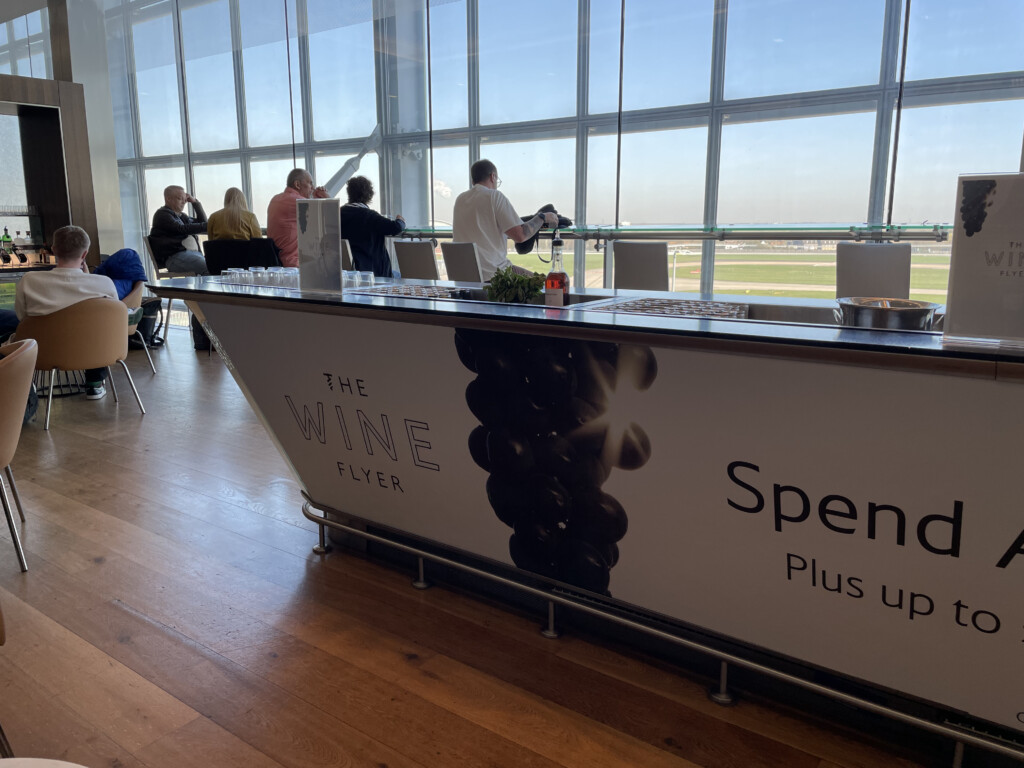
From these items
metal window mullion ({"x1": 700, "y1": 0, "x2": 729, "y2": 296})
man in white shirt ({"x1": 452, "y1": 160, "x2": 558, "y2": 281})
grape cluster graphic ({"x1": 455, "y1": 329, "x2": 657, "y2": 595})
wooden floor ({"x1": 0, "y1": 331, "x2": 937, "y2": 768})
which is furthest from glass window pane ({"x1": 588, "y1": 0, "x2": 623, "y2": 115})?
grape cluster graphic ({"x1": 455, "y1": 329, "x2": 657, "y2": 595})

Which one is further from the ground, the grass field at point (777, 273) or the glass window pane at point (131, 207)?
the glass window pane at point (131, 207)

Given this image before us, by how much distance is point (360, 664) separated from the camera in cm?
200

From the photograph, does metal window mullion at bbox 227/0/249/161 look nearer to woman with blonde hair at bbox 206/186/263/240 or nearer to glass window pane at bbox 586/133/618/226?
woman with blonde hair at bbox 206/186/263/240

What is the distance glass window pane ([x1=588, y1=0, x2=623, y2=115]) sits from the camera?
20.7 ft

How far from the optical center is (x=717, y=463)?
161 cm

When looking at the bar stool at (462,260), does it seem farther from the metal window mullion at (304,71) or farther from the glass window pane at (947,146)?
the metal window mullion at (304,71)

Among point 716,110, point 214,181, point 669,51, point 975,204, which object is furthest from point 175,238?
point 975,204

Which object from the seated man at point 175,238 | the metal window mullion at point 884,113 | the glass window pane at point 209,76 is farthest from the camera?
the glass window pane at point 209,76

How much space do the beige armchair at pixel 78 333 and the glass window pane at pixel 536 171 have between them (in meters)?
3.48

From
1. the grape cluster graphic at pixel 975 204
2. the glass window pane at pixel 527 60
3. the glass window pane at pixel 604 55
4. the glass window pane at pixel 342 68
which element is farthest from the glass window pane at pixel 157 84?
the grape cluster graphic at pixel 975 204

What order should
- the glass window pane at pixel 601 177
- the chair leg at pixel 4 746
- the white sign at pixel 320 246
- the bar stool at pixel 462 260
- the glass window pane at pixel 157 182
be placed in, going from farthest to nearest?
1. the glass window pane at pixel 157 182
2. the glass window pane at pixel 601 177
3. the bar stool at pixel 462 260
4. the white sign at pixel 320 246
5. the chair leg at pixel 4 746

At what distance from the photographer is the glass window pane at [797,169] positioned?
5.66m

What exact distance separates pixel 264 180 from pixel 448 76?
2.43 m

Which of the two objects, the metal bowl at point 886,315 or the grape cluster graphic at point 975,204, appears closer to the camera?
the grape cluster graphic at point 975,204
